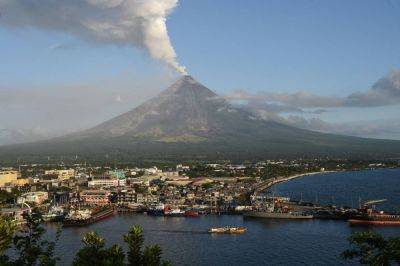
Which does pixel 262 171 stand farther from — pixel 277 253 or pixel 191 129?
pixel 191 129

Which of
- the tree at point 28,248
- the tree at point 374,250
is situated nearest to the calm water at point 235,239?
the tree at point 28,248

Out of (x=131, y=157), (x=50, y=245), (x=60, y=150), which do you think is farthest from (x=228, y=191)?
(x=60, y=150)

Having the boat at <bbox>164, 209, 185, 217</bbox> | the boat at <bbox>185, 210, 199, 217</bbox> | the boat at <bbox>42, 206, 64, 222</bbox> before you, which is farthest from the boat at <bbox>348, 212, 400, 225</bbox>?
the boat at <bbox>42, 206, 64, 222</bbox>

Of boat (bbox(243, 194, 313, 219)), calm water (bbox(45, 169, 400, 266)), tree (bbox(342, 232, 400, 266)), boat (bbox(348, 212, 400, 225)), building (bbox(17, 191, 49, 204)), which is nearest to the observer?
tree (bbox(342, 232, 400, 266))

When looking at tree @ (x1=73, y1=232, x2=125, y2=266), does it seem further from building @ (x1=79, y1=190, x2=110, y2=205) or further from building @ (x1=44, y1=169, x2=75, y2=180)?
building @ (x1=44, y1=169, x2=75, y2=180)

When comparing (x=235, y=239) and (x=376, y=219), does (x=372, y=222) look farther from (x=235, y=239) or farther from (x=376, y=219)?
(x=235, y=239)

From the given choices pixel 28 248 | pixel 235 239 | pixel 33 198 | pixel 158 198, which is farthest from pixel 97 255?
pixel 158 198
